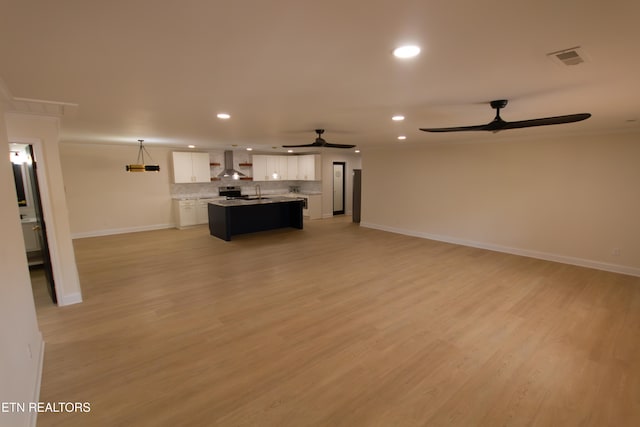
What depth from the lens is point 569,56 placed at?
5.57ft

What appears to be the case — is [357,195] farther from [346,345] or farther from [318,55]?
[318,55]

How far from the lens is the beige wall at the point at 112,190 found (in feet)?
23.5

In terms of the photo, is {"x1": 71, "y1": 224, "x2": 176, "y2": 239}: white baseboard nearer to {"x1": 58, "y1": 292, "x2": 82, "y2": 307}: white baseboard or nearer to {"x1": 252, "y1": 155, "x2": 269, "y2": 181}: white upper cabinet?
{"x1": 252, "y1": 155, "x2": 269, "y2": 181}: white upper cabinet

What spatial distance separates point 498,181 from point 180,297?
6.28m

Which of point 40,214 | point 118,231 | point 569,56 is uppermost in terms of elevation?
point 569,56

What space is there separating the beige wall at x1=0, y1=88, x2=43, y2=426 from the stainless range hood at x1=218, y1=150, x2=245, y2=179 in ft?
22.2

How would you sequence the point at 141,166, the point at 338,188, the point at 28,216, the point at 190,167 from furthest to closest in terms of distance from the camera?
the point at 338,188 < the point at 190,167 < the point at 141,166 < the point at 28,216

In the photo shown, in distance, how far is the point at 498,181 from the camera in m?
6.02

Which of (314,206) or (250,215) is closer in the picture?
(250,215)

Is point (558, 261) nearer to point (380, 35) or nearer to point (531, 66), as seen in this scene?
point (531, 66)

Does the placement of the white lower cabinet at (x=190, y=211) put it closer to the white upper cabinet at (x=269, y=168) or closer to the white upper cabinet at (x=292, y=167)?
the white upper cabinet at (x=269, y=168)

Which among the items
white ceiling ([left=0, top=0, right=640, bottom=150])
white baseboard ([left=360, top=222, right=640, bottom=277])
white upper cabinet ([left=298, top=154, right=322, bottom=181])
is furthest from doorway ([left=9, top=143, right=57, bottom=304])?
white baseboard ([left=360, top=222, right=640, bottom=277])

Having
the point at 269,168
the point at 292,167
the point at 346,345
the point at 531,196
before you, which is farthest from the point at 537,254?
the point at 269,168

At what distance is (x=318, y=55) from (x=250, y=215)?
6424 mm
